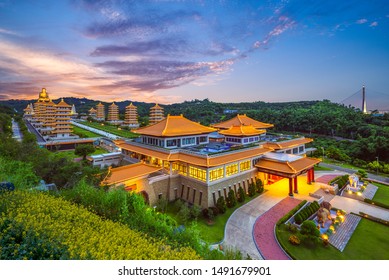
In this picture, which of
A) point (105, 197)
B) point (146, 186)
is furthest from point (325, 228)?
point (105, 197)

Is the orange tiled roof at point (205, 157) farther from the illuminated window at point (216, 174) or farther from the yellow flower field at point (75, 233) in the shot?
the yellow flower field at point (75, 233)

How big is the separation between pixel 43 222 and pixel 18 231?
20.2 inches

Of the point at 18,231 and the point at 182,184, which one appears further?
the point at 182,184

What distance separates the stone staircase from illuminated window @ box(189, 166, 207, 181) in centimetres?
924

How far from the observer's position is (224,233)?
14383mm

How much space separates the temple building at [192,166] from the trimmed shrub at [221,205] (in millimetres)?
568

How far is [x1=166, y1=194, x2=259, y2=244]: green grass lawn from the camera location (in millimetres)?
13828

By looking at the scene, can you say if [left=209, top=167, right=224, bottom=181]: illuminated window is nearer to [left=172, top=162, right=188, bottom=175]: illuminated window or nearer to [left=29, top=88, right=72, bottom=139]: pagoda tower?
[left=172, top=162, right=188, bottom=175]: illuminated window

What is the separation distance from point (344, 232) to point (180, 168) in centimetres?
1276

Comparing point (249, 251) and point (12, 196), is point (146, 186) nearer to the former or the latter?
point (249, 251)

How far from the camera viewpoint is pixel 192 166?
17.9 meters

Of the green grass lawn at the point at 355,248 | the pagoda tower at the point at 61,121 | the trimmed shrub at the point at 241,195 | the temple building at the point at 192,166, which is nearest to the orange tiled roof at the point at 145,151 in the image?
the temple building at the point at 192,166

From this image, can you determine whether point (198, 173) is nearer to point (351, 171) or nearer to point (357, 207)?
point (357, 207)

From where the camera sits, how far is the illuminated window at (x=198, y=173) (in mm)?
17062
